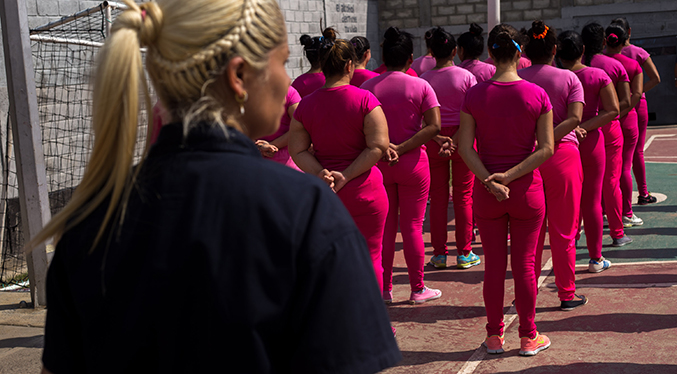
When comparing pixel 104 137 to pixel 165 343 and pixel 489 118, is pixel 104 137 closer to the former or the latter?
pixel 165 343

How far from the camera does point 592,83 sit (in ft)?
17.2

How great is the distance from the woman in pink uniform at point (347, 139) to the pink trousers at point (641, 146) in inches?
171

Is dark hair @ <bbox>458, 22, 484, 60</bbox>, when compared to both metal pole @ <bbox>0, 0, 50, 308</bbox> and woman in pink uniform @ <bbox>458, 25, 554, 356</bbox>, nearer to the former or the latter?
woman in pink uniform @ <bbox>458, 25, 554, 356</bbox>

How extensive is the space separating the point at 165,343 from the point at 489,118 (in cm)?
314

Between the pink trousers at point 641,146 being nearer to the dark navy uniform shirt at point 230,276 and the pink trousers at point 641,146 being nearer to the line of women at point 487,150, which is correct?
the line of women at point 487,150

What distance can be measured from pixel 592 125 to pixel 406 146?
61.8 inches

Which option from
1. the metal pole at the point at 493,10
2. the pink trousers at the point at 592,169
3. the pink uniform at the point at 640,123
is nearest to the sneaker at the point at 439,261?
the pink trousers at the point at 592,169

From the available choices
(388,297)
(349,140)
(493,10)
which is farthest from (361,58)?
→ (493,10)

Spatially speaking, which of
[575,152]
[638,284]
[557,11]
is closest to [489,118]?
[575,152]

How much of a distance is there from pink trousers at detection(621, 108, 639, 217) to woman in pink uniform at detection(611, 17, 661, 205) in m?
0.48

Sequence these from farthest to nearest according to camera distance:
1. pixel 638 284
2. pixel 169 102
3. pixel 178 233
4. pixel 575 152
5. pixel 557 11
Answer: pixel 557 11
pixel 638 284
pixel 575 152
pixel 169 102
pixel 178 233

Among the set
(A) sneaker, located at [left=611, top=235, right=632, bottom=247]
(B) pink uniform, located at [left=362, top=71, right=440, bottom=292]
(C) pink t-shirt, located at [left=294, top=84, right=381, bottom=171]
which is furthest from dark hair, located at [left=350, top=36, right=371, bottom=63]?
(A) sneaker, located at [left=611, top=235, right=632, bottom=247]

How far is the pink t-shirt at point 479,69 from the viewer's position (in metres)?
6.69

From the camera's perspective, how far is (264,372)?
1.11 m
